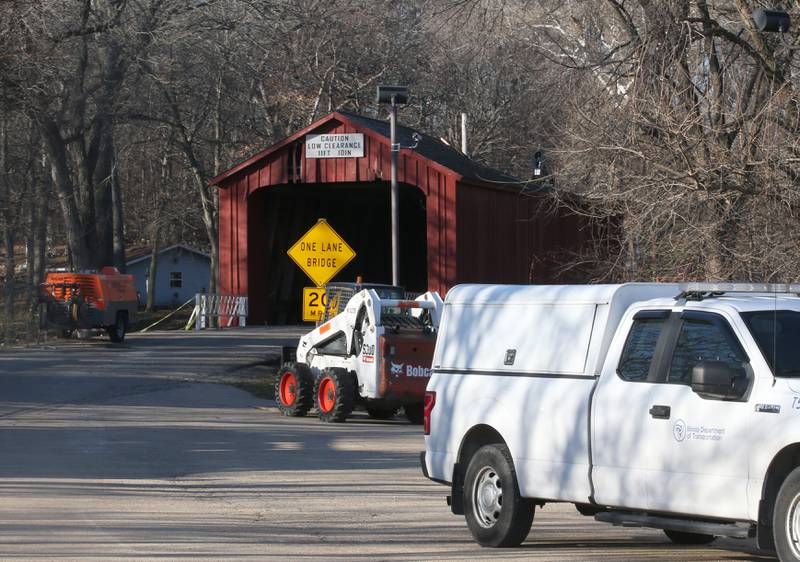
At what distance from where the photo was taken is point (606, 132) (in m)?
19.9

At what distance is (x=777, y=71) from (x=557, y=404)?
12707 mm

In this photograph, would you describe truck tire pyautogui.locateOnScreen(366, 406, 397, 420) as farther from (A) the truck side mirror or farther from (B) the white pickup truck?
(A) the truck side mirror

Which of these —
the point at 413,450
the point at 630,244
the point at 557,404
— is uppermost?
the point at 630,244

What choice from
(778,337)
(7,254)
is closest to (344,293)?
(778,337)

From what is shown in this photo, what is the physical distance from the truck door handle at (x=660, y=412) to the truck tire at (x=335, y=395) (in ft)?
40.9

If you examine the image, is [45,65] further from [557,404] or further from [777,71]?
[557,404]

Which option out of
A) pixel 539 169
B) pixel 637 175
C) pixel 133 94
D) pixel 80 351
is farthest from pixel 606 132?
pixel 133 94

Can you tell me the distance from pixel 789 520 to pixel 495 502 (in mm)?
2809


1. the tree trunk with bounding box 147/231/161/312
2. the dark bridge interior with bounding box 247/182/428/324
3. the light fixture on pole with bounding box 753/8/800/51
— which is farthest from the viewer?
the tree trunk with bounding box 147/231/161/312

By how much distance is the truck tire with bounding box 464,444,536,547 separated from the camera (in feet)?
32.0

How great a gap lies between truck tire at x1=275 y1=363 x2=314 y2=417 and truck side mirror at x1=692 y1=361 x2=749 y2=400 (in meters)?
14.3

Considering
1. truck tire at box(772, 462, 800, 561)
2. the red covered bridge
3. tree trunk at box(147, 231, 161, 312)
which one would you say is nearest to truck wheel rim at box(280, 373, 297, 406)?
the red covered bridge

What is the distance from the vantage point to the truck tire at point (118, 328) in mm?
35562

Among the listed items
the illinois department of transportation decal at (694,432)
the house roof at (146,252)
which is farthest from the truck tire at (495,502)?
the house roof at (146,252)
